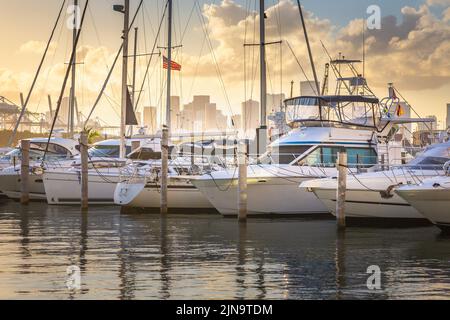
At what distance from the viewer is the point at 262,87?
34781mm

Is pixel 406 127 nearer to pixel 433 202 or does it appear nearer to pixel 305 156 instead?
pixel 305 156

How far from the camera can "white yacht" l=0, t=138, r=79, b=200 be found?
134ft

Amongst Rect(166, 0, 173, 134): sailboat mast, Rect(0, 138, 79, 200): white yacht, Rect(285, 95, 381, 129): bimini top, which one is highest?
Rect(166, 0, 173, 134): sailboat mast

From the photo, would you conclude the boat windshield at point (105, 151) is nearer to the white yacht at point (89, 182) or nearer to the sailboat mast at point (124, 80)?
the white yacht at point (89, 182)

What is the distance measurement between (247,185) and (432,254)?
33.0ft

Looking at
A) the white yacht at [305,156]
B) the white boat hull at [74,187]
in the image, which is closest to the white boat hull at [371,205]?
the white yacht at [305,156]

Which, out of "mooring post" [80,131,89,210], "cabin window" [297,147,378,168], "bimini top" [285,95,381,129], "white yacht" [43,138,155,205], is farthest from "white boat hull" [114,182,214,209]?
"cabin window" [297,147,378,168]

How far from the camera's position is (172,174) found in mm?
→ 33156

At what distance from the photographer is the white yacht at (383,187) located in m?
26.1

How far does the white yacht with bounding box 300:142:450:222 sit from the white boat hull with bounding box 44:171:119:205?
12.8m

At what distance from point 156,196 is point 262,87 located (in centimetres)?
629

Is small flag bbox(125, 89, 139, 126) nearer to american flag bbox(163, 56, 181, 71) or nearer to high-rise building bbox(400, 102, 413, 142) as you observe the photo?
american flag bbox(163, 56, 181, 71)

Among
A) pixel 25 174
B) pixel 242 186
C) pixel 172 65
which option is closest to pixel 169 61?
pixel 172 65
